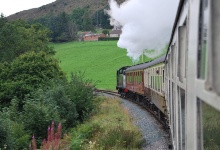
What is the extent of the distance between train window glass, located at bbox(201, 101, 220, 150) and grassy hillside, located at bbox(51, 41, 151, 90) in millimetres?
42899

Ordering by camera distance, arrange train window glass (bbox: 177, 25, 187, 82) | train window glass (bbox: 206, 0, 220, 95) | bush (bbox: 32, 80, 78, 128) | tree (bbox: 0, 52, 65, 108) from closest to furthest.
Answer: train window glass (bbox: 206, 0, 220, 95), train window glass (bbox: 177, 25, 187, 82), bush (bbox: 32, 80, 78, 128), tree (bbox: 0, 52, 65, 108)

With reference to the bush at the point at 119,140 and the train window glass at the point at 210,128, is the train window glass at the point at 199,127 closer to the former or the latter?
the train window glass at the point at 210,128

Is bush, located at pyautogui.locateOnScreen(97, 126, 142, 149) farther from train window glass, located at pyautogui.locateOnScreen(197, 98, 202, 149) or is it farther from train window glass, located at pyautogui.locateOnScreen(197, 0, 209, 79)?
train window glass, located at pyautogui.locateOnScreen(197, 0, 209, 79)

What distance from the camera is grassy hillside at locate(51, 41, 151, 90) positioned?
5347 centimetres

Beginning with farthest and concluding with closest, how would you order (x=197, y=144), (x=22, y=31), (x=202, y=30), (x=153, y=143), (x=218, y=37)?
(x=22, y=31) < (x=153, y=143) < (x=197, y=144) < (x=202, y=30) < (x=218, y=37)

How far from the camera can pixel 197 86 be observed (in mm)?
2125

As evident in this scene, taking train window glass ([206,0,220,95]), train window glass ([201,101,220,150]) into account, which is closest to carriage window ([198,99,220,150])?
train window glass ([201,101,220,150])

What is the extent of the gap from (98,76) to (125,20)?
46.0 feet

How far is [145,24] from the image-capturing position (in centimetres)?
3894

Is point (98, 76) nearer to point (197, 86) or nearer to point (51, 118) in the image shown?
point (51, 118)

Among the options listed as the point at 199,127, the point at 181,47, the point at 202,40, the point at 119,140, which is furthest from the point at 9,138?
the point at 202,40

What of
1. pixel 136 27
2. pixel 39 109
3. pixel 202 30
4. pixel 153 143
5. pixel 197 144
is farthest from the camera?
pixel 136 27

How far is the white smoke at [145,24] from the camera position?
119ft

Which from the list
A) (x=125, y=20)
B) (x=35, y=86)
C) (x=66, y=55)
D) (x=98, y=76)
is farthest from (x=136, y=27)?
(x=66, y=55)
